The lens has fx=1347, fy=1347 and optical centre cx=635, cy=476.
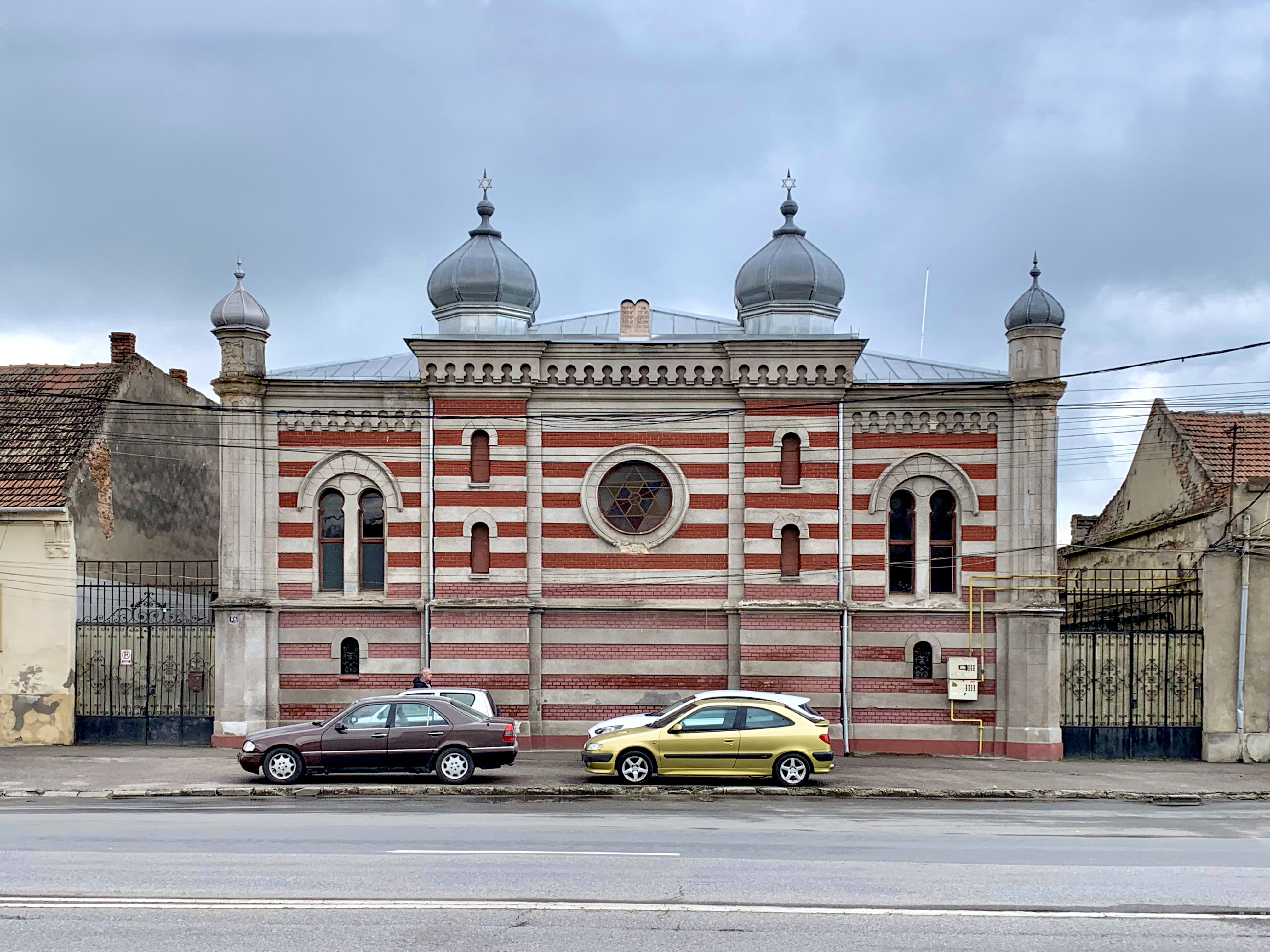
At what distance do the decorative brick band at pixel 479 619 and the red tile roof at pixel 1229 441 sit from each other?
1334cm

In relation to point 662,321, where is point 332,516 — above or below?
below

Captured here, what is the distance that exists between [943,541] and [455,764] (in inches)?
412

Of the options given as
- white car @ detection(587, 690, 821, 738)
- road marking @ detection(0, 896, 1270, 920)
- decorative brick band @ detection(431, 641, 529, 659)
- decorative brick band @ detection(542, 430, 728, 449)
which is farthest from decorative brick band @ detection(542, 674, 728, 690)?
road marking @ detection(0, 896, 1270, 920)

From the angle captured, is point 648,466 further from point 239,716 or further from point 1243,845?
point 1243,845

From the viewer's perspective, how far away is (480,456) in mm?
25109

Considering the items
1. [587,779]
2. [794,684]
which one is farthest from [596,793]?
[794,684]

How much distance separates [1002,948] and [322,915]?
4.86 m

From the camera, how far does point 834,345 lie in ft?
80.9

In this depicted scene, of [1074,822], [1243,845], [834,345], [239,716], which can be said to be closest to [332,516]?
[239,716]

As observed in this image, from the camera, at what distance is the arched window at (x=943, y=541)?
25.0m

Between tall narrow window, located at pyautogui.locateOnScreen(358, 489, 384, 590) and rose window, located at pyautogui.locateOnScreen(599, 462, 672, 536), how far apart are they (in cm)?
417

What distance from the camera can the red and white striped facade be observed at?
24.6 m

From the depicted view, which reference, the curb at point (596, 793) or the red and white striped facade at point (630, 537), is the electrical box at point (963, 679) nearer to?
the red and white striped facade at point (630, 537)

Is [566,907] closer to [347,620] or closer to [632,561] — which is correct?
[632,561]
